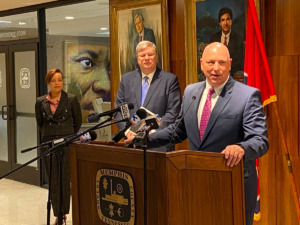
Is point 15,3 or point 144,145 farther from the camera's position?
point 15,3

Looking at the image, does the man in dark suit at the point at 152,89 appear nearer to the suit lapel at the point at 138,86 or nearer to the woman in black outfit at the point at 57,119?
the suit lapel at the point at 138,86

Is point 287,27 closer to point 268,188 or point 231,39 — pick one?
point 231,39

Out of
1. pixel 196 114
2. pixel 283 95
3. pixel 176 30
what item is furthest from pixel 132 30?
pixel 196 114

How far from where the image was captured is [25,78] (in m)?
7.97

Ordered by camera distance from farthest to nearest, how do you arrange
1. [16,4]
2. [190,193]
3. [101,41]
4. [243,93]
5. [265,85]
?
[16,4] < [101,41] < [265,85] < [243,93] < [190,193]

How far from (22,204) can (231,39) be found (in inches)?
136

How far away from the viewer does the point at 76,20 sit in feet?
23.2


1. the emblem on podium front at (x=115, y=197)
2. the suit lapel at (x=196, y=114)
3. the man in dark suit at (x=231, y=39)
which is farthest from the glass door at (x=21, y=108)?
the emblem on podium front at (x=115, y=197)

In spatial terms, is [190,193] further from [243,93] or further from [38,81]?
[38,81]

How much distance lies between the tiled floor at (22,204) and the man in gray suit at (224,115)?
3.18 m

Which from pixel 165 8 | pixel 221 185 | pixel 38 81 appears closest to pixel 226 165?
pixel 221 185

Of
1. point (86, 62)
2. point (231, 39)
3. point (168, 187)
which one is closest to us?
point (168, 187)

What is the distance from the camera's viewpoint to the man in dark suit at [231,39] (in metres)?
4.72

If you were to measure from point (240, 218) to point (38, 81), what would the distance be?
5622mm
